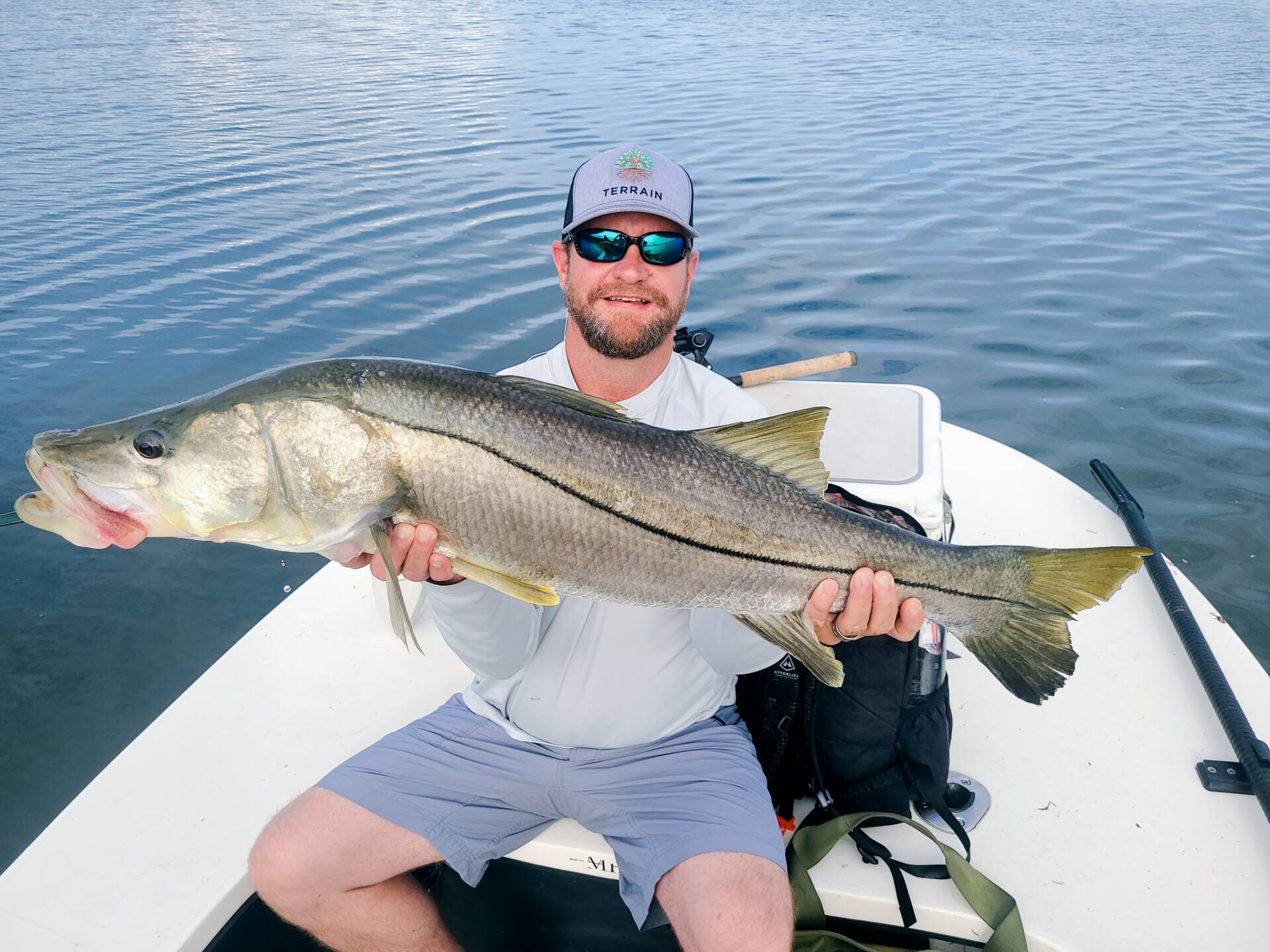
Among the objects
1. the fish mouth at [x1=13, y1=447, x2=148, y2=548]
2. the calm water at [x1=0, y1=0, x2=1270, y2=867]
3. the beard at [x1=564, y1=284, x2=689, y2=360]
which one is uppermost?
the beard at [x1=564, y1=284, x2=689, y2=360]

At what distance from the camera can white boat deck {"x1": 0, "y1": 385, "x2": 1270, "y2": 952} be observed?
2695mm

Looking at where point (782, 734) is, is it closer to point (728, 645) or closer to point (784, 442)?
point (728, 645)

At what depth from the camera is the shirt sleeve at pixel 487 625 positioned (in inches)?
107

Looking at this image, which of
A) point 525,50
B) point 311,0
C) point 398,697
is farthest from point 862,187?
point 311,0

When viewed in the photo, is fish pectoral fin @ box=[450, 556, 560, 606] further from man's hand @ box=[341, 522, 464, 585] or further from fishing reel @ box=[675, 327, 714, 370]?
fishing reel @ box=[675, 327, 714, 370]

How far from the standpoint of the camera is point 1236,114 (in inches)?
679

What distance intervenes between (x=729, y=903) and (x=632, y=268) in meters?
2.10

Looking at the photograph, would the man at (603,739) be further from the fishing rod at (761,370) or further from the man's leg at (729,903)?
the fishing rod at (761,370)

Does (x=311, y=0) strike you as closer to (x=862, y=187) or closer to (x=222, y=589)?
(x=862, y=187)

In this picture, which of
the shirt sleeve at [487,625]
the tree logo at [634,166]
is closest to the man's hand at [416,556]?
the shirt sleeve at [487,625]

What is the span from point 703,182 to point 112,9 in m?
23.9

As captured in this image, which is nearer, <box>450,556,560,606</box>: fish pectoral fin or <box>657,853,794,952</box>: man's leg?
<box>450,556,560,606</box>: fish pectoral fin

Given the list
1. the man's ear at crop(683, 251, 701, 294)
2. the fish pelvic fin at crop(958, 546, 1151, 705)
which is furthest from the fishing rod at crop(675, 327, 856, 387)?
the fish pelvic fin at crop(958, 546, 1151, 705)

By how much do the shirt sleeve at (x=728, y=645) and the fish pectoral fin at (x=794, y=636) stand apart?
22 cm
